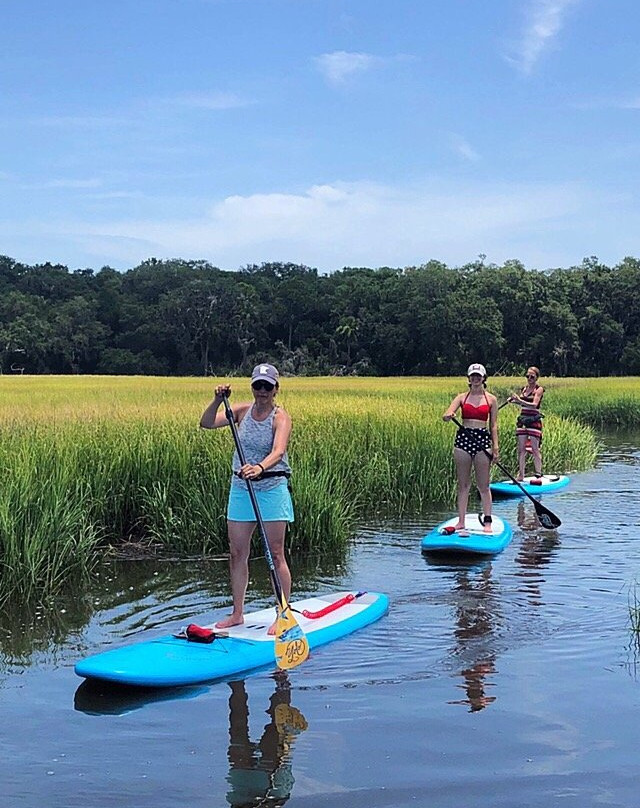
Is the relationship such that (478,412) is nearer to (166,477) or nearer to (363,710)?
(166,477)

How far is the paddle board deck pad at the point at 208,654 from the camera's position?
6.45 meters

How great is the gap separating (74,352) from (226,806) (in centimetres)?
8023

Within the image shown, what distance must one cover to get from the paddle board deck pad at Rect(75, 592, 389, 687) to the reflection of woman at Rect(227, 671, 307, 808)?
24cm

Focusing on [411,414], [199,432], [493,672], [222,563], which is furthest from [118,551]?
[411,414]

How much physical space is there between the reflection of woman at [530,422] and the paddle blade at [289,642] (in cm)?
991

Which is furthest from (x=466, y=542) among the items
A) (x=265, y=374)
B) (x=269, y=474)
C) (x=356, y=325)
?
(x=356, y=325)

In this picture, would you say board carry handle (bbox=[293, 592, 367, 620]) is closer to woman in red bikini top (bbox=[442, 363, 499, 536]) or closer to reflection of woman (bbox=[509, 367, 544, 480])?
woman in red bikini top (bbox=[442, 363, 499, 536])

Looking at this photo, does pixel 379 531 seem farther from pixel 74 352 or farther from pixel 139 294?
pixel 139 294

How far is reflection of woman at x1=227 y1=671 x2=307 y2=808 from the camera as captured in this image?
504 centimetres

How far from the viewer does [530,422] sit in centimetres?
1652

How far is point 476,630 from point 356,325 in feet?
257

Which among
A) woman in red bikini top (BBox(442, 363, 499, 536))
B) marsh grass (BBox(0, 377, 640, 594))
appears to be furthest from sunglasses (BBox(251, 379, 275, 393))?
woman in red bikini top (BBox(442, 363, 499, 536))

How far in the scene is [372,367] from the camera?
3317 inches

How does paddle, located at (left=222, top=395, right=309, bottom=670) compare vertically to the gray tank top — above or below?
below
